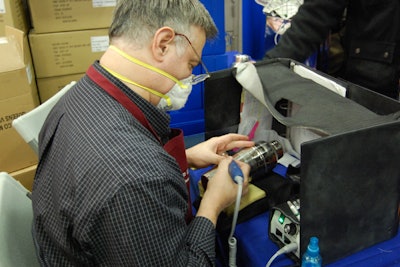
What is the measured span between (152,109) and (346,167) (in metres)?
0.41

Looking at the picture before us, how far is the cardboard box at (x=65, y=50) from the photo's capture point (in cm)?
179

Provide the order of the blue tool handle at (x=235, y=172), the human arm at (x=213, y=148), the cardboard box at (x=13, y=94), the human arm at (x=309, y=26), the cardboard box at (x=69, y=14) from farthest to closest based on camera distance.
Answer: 1. the cardboard box at (x=69, y=14)
2. the cardboard box at (x=13, y=94)
3. the human arm at (x=309, y=26)
4. the human arm at (x=213, y=148)
5. the blue tool handle at (x=235, y=172)

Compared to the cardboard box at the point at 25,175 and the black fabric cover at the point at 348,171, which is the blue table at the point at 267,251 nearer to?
the black fabric cover at the point at 348,171

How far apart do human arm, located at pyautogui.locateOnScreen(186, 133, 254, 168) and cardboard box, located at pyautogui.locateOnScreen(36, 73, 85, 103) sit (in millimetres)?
1069

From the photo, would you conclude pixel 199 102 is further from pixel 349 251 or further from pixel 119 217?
pixel 119 217

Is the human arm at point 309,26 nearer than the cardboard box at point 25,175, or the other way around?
the human arm at point 309,26

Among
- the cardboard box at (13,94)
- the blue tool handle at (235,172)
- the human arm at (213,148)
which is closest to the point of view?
the blue tool handle at (235,172)

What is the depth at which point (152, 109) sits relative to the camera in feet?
2.58

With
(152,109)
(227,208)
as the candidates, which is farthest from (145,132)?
(227,208)

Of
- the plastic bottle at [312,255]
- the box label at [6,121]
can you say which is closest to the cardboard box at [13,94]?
the box label at [6,121]

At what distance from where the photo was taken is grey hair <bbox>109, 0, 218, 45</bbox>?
764 mm

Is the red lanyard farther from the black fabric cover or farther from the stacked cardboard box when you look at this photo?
the stacked cardboard box

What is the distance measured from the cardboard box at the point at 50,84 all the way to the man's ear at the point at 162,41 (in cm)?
128

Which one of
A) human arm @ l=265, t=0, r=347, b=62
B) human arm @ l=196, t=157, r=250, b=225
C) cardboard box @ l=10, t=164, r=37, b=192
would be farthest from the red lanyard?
cardboard box @ l=10, t=164, r=37, b=192
